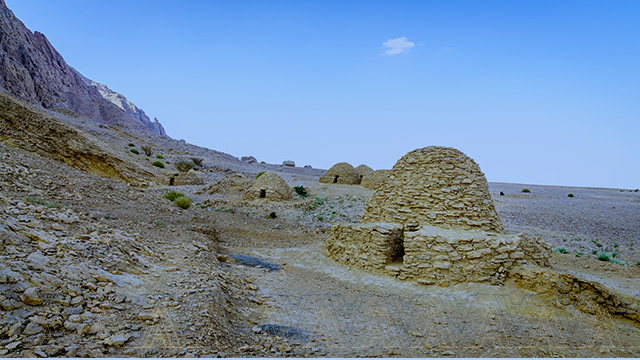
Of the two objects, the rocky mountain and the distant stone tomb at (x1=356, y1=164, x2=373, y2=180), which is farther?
the rocky mountain

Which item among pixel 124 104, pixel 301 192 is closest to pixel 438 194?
pixel 301 192

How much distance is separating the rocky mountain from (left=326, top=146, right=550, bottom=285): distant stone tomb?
50.2 meters

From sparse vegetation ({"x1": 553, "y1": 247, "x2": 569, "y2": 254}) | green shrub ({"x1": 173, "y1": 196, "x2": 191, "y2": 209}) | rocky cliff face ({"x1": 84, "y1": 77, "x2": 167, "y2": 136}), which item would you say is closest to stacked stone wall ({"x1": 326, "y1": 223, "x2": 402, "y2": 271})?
sparse vegetation ({"x1": 553, "y1": 247, "x2": 569, "y2": 254})

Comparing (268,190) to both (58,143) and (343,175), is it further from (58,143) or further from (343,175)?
(58,143)

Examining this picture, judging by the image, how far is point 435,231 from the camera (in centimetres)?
882

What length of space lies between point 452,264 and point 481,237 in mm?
1026

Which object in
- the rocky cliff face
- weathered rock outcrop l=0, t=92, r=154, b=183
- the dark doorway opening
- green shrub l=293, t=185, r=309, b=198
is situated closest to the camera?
the dark doorway opening

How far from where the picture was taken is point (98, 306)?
14.6 ft

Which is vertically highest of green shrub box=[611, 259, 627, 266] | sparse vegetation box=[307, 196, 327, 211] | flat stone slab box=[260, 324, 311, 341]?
sparse vegetation box=[307, 196, 327, 211]

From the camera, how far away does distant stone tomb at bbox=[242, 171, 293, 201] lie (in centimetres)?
2088

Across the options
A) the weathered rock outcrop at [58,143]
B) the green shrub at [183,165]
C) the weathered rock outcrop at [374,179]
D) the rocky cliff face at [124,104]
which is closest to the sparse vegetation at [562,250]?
the weathered rock outcrop at [374,179]

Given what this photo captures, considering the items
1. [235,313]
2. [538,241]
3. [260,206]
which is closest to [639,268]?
[538,241]

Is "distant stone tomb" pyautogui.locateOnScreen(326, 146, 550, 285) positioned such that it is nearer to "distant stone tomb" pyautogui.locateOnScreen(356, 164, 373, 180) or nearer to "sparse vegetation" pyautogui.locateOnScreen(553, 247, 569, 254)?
"sparse vegetation" pyautogui.locateOnScreen(553, 247, 569, 254)

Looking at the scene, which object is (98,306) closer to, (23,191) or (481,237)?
(23,191)
